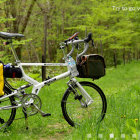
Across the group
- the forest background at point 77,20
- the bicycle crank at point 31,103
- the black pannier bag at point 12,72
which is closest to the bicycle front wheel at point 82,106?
the bicycle crank at point 31,103

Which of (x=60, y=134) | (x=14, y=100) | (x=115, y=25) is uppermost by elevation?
(x=115, y=25)

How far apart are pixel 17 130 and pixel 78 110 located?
3.68 ft

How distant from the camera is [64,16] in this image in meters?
20.9

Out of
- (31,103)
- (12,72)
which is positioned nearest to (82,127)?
(31,103)

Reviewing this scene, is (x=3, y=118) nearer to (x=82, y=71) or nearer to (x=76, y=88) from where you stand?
(x=76, y=88)

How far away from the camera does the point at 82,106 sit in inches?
146

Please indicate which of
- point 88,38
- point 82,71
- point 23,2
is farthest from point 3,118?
point 23,2

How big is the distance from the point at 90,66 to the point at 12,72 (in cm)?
126

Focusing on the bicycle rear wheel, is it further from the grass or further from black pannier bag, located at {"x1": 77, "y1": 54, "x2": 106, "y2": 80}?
black pannier bag, located at {"x1": 77, "y1": 54, "x2": 106, "y2": 80}

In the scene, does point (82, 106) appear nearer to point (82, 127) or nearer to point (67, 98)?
point (67, 98)

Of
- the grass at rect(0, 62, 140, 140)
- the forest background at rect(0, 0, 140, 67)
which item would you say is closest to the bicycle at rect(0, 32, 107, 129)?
the grass at rect(0, 62, 140, 140)

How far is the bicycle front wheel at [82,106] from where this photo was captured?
3564 millimetres

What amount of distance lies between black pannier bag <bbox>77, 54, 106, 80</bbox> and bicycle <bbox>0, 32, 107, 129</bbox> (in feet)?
0.30

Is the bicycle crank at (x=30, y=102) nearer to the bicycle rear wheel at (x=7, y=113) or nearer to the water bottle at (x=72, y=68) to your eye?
the bicycle rear wheel at (x=7, y=113)
